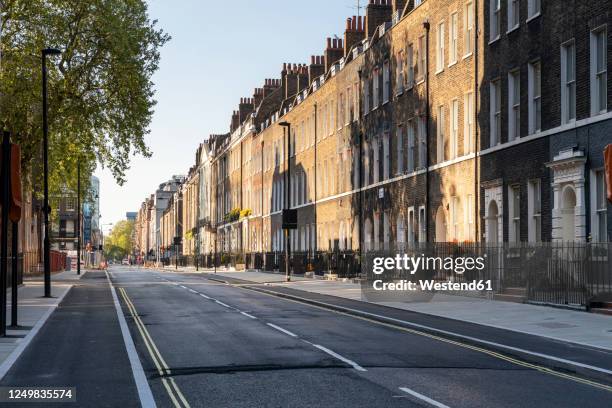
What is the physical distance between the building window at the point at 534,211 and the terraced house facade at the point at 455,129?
1.4 inches

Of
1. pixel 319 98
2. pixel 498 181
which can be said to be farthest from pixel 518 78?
pixel 319 98

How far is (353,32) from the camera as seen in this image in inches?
2344

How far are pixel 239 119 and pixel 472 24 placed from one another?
7016 cm

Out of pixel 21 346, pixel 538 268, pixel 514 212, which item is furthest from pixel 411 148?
pixel 21 346

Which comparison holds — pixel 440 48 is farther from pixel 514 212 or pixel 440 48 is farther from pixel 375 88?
pixel 514 212

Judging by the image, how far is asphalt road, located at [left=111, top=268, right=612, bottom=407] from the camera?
1082cm

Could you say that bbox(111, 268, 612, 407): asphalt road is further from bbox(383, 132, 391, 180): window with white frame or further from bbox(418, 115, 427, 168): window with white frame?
bbox(383, 132, 391, 180): window with white frame

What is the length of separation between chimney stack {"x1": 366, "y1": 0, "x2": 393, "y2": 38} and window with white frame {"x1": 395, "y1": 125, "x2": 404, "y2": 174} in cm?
959

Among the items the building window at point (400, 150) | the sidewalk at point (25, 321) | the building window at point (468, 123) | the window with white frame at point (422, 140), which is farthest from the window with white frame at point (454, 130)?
the sidewalk at point (25, 321)

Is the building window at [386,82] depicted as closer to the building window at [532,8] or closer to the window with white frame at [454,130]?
the window with white frame at [454,130]

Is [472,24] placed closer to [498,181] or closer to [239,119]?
[498,181]

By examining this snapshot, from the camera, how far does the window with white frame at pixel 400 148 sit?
1797 inches

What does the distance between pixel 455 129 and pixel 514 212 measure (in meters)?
6.78

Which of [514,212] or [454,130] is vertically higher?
[454,130]
